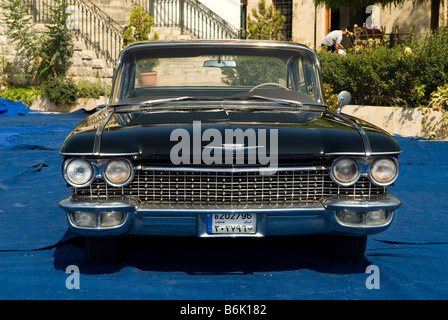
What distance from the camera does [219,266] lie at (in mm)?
3957

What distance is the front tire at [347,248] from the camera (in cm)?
391

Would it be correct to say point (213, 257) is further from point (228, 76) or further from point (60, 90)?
point (60, 90)

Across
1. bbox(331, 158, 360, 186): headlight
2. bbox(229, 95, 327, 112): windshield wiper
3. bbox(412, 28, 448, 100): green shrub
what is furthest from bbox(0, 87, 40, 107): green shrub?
bbox(331, 158, 360, 186): headlight

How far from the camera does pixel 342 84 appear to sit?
12.0 m

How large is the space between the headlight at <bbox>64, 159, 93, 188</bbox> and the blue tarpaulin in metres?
0.60

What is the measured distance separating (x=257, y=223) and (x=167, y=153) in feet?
2.09

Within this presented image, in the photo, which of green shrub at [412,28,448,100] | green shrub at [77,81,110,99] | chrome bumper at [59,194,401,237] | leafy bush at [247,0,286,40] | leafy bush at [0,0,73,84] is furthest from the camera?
leafy bush at [0,0,73,84]

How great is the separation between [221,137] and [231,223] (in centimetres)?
48

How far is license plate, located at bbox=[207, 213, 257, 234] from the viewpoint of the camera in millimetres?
3496

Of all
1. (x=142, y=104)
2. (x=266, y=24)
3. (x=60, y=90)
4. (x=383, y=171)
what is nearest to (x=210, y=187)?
(x=383, y=171)

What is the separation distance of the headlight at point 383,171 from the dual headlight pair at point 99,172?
136 cm

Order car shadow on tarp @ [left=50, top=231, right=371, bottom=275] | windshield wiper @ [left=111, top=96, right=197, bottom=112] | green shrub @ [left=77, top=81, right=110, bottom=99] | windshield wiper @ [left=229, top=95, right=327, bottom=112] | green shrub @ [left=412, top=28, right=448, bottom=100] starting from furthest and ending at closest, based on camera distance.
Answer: green shrub @ [left=77, top=81, right=110, bottom=99], green shrub @ [left=412, top=28, right=448, bottom=100], windshield wiper @ [left=229, top=95, right=327, bottom=112], windshield wiper @ [left=111, top=96, right=197, bottom=112], car shadow on tarp @ [left=50, top=231, right=371, bottom=275]

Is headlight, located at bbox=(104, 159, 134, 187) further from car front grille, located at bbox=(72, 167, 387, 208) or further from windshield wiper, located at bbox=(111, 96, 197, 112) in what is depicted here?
windshield wiper, located at bbox=(111, 96, 197, 112)
